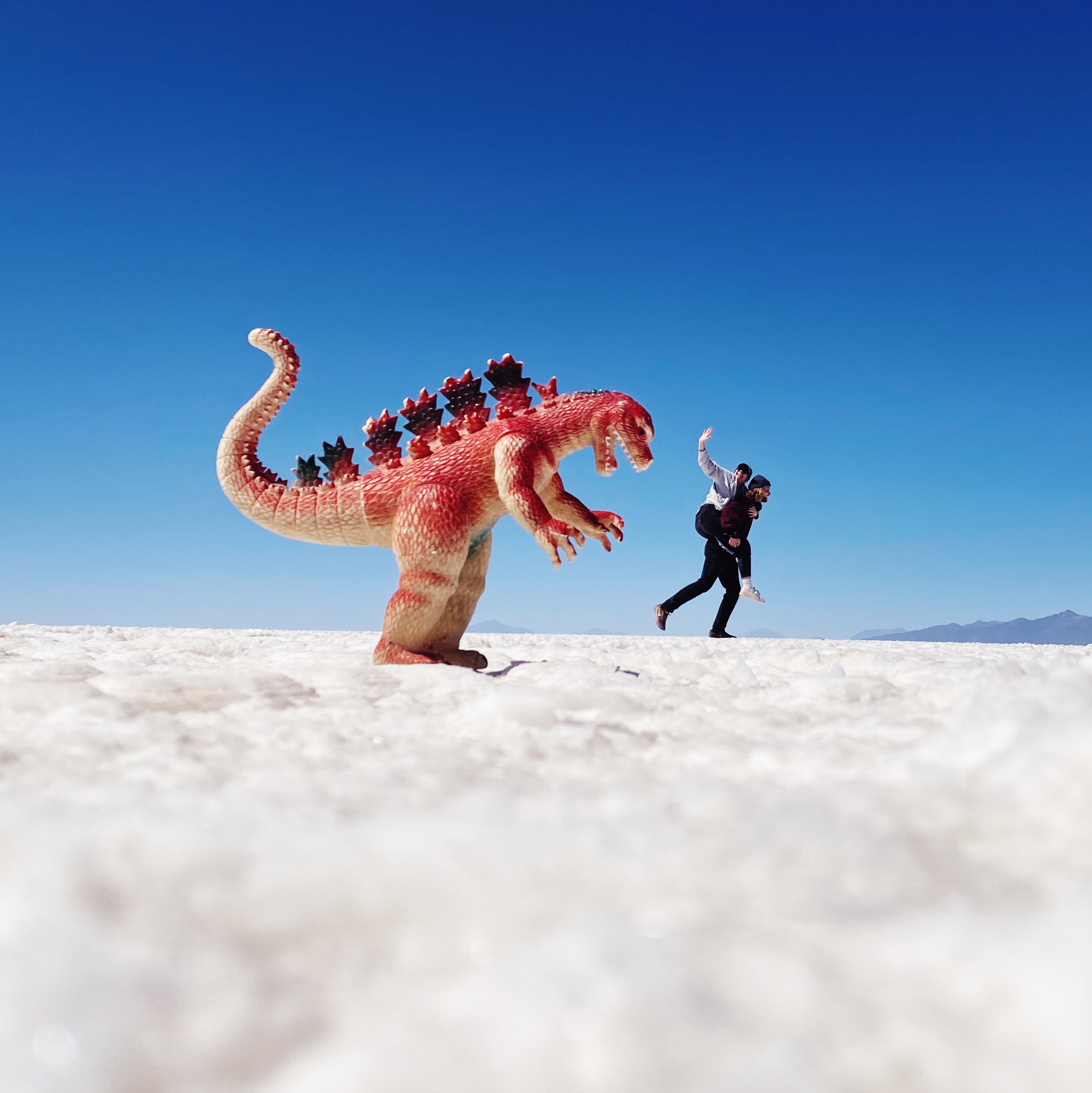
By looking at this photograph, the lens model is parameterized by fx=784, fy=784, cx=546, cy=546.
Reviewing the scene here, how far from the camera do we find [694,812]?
0.67 m

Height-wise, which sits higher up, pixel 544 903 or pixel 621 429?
pixel 621 429

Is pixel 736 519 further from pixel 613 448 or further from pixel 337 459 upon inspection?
pixel 337 459

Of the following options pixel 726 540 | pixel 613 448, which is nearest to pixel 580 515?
pixel 613 448

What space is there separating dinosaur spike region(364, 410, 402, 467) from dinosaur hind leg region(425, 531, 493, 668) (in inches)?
17.7

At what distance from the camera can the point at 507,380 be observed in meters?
2.81

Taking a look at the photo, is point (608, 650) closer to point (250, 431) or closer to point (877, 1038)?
point (250, 431)

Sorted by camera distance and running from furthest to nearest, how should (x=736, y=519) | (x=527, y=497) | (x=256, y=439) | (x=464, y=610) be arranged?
1. (x=736, y=519)
2. (x=256, y=439)
3. (x=464, y=610)
4. (x=527, y=497)

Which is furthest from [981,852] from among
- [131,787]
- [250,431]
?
[250,431]

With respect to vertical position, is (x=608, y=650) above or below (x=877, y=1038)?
above

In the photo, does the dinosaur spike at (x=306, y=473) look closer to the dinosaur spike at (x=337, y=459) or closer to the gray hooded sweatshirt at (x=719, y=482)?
the dinosaur spike at (x=337, y=459)

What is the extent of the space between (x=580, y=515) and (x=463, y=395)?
23.9 inches

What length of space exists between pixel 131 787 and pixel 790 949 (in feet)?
1.91

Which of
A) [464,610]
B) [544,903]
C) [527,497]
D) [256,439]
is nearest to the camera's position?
[544,903]

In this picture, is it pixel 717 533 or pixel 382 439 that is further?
pixel 717 533
